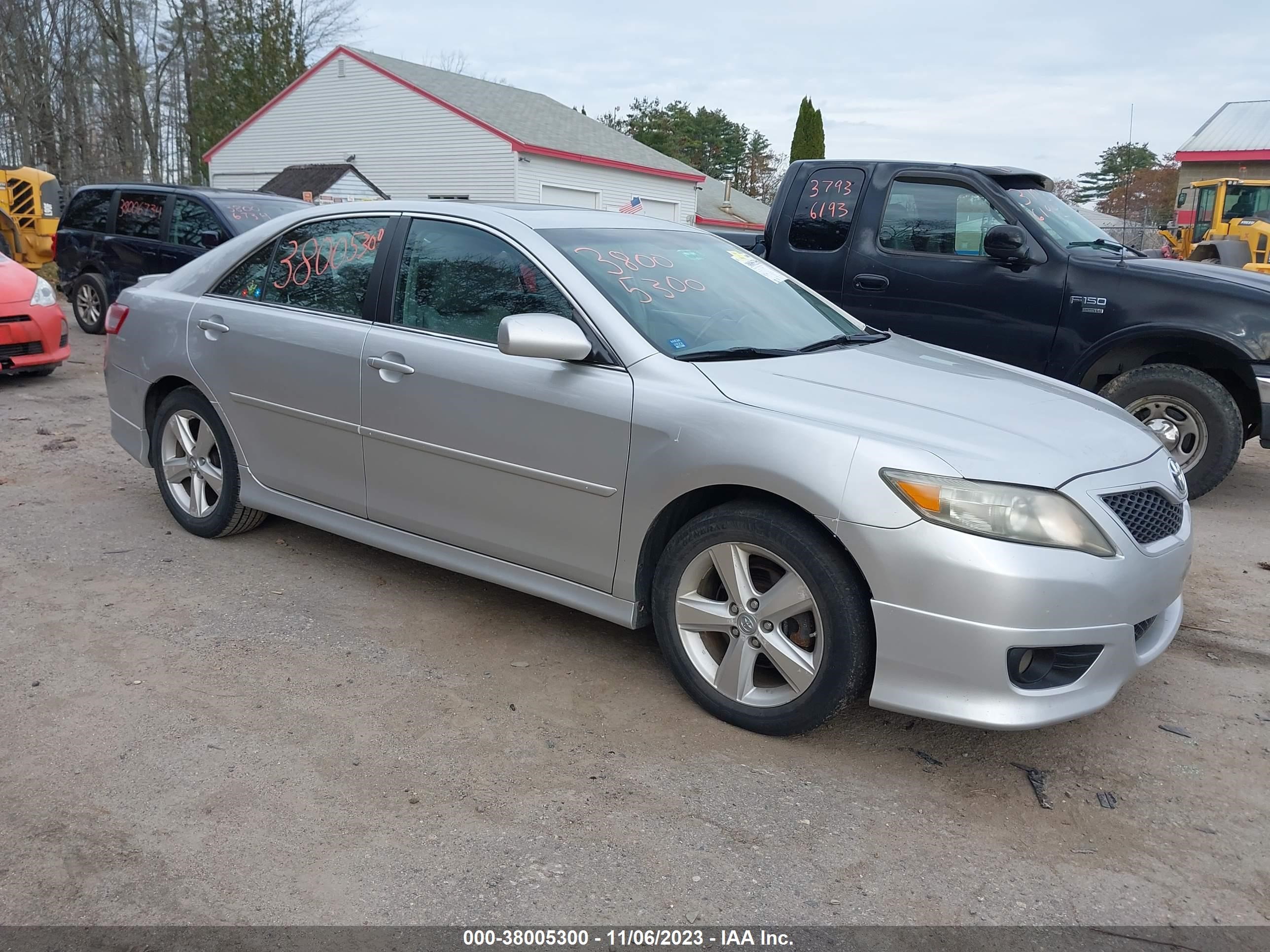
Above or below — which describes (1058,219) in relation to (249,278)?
above

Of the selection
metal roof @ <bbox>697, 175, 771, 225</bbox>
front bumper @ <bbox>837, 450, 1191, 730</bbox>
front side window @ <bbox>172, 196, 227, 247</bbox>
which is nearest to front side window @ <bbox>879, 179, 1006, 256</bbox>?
front bumper @ <bbox>837, 450, 1191, 730</bbox>

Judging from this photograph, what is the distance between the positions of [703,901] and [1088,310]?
4.97 m

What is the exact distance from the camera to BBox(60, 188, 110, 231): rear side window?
11484mm

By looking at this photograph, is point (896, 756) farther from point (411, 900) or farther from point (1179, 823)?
point (411, 900)

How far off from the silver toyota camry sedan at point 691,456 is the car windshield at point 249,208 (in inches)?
233

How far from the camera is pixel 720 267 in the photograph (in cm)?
426

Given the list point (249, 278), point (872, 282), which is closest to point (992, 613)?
point (249, 278)

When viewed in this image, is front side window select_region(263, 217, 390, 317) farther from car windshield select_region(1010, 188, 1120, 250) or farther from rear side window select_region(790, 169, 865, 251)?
car windshield select_region(1010, 188, 1120, 250)

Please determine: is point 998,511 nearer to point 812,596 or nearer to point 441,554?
point 812,596

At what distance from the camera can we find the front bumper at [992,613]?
9.24 feet

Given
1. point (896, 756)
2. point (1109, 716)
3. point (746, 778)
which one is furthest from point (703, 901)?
point (1109, 716)

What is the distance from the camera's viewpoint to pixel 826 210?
23.7ft

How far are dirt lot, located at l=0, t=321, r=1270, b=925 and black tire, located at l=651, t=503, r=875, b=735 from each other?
0.11 m

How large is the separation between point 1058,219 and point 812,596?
186 inches
